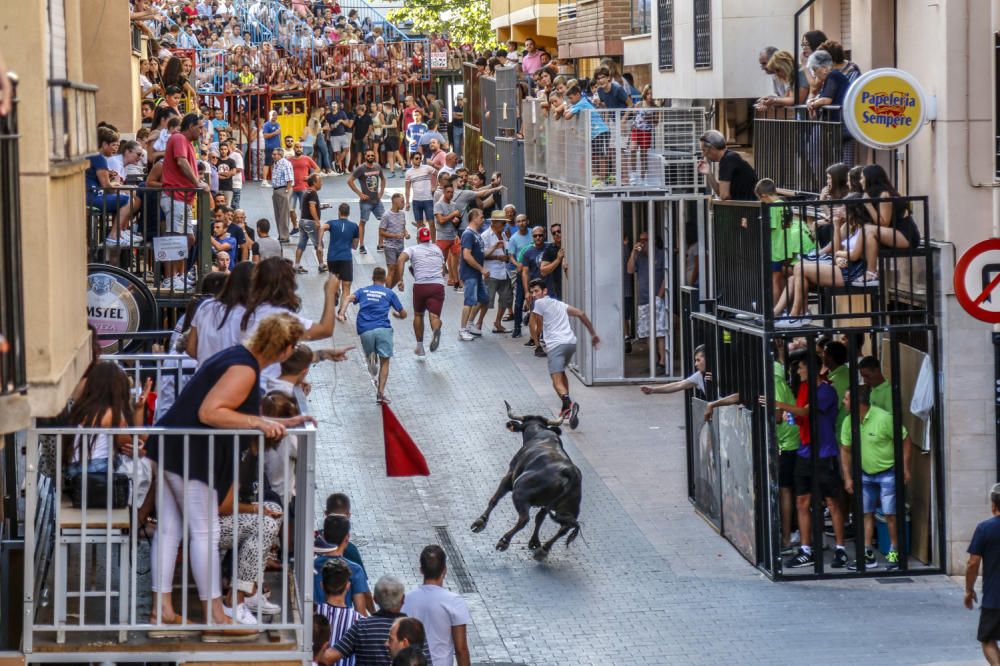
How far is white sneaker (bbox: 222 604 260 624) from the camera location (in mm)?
7832

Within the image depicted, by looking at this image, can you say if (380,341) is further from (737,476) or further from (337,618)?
(337,618)

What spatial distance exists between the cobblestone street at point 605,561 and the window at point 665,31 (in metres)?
4.72

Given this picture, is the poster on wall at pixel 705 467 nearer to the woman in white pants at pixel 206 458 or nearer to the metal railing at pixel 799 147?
the metal railing at pixel 799 147

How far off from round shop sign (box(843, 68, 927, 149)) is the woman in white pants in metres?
7.92

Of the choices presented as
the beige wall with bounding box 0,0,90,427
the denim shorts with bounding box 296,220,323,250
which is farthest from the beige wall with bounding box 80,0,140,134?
the denim shorts with bounding box 296,220,323,250

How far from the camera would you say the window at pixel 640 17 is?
90.3ft

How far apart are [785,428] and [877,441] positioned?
79cm

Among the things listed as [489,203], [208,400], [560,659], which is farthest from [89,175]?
[489,203]

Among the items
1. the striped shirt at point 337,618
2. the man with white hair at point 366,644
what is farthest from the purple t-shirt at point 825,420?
the man with white hair at point 366,644

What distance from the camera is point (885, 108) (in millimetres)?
14422

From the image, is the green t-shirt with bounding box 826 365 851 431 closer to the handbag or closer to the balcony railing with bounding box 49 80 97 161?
the balcony railing with bounding box 49 80 97 161

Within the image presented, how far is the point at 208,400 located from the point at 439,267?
16663mm

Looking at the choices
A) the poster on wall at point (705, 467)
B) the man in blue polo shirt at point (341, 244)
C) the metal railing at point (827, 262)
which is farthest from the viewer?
the man in blue polo shirt at point (341, 244)

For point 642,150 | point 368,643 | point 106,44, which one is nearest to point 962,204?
point 368,643
